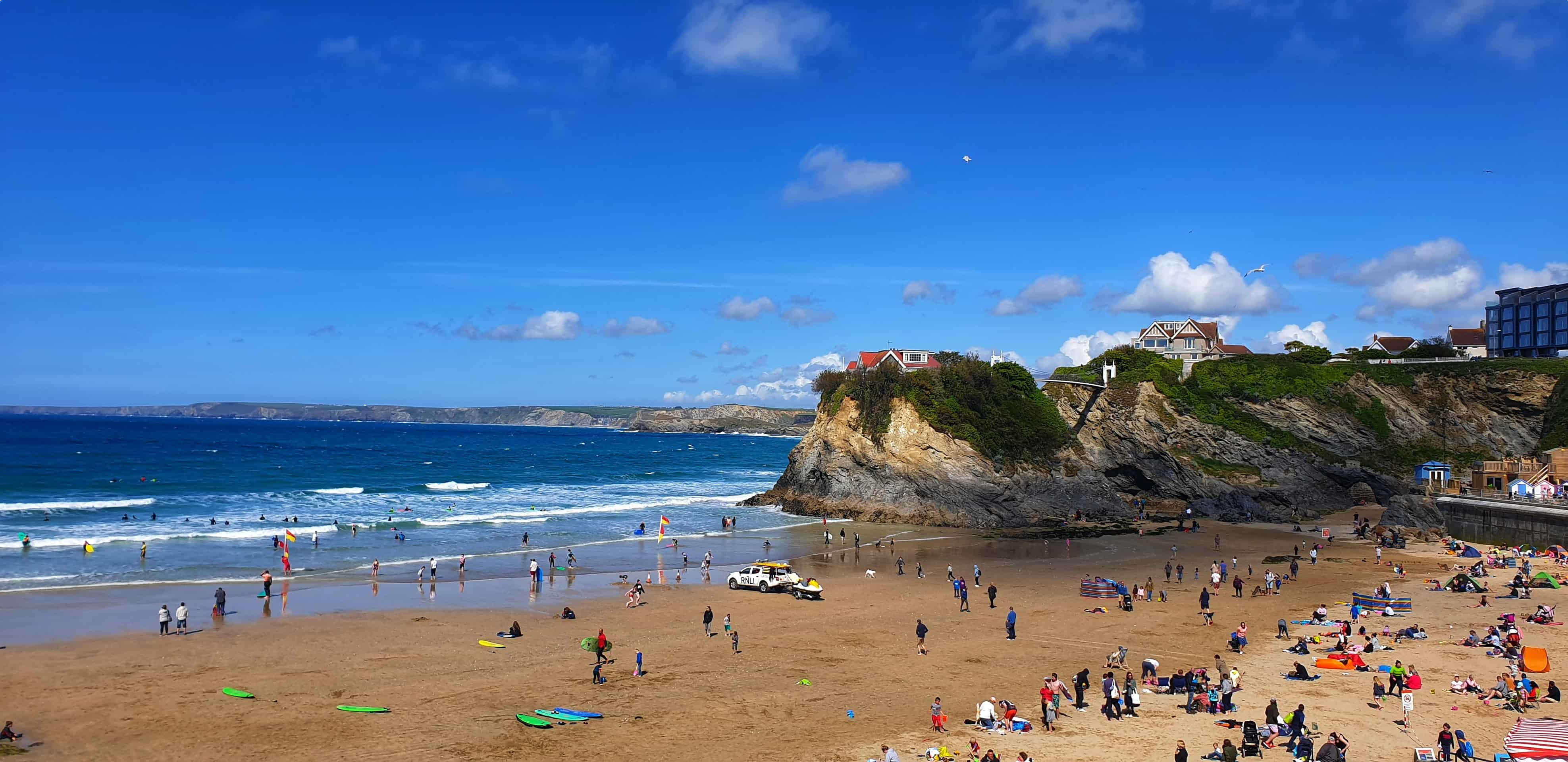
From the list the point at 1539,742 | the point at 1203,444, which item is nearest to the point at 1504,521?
the point at 1203,444

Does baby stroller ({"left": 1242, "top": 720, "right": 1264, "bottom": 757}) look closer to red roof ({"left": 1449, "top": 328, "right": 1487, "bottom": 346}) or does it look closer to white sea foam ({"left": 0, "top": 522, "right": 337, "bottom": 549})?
white sea foam ({"left": 0, "top": 522, "right": 337, "bottom": 549})

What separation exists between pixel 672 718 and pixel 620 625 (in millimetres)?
10189

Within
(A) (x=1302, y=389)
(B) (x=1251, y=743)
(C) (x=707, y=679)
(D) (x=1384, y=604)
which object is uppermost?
(A) (x=1302, y=389)

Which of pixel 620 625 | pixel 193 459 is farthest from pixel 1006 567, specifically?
pixel 193 459

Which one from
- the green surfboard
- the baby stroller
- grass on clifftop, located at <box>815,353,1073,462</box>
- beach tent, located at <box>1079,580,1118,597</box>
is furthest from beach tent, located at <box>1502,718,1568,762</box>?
grass on clifftop, located at <box>815,353,1073,462</box>

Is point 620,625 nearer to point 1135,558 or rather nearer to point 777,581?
point 777,581

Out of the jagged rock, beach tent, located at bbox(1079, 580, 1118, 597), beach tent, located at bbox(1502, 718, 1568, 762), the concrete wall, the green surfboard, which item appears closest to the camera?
beach tent, located at bbox(1502, 718, 1568, 762)

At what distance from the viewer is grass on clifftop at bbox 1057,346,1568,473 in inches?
2403

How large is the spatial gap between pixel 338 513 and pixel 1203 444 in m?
58.6

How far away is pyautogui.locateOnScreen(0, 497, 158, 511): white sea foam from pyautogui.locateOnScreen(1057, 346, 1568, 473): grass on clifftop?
6761cm

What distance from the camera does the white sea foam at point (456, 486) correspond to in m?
79.9

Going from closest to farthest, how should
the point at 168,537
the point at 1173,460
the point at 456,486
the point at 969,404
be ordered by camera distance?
the point at 168,537 → the point at 1173,460 → the point at 969,404 → the point at 456,486

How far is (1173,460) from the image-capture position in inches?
2494

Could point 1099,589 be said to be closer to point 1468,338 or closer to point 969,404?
point 969,404
